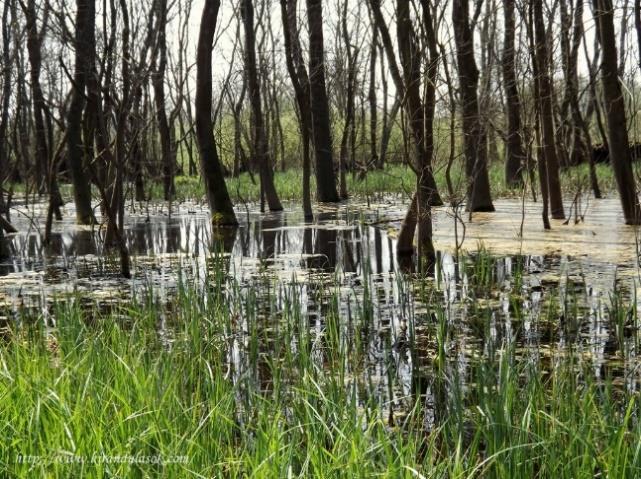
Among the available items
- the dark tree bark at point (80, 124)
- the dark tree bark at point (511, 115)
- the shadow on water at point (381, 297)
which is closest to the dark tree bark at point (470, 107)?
the dark tree bark at point (511, 115)

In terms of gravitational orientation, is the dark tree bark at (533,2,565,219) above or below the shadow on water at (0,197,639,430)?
above

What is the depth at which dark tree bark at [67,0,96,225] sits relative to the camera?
8719 millimetres

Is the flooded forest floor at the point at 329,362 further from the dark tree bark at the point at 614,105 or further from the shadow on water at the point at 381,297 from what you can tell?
the dark tree bark at the point at 614,105

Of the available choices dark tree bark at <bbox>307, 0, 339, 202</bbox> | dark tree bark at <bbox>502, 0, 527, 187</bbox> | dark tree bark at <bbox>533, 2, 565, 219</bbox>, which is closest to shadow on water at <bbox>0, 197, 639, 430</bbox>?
dark tree bark at <bbox>533, 2, 565, 219</bbox>

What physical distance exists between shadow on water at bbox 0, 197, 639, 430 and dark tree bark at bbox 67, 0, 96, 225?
1678 mm

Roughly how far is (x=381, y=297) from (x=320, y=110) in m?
9.02

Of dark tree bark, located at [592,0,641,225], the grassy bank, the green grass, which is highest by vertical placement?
dark tree bark, located at [592,0,641,225]

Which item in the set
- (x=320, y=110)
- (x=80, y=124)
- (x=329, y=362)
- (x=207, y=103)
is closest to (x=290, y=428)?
(x=329, y=362)

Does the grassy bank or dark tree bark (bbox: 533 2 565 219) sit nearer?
dark tree bark (bbox: 533 2 565 219)

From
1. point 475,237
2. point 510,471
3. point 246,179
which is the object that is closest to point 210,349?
point 510,471

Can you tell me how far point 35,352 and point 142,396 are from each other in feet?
2.56

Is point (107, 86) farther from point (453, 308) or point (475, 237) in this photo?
point (475, 237)

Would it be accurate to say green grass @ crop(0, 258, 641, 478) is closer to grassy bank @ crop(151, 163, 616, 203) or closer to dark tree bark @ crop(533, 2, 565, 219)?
dark tree bark @ crop(533, 2, 565, 219)

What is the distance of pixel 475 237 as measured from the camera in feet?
26.8
